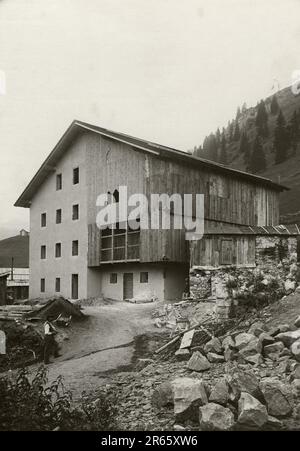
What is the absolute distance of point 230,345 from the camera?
36.2ft

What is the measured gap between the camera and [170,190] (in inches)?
1016

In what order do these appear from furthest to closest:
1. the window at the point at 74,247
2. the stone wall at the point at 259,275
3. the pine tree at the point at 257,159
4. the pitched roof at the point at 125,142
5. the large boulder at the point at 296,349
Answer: the pine tree at the point at 257,159, the window at the point at 74,247, the pitched roof at the point at 125,142, the stone wall at the point at 259,275, the large boulder at the point at 296,349

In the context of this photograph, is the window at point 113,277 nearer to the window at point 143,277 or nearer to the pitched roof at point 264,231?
the window at point 143,277

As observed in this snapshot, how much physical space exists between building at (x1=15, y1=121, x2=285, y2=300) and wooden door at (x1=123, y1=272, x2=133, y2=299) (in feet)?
0.20

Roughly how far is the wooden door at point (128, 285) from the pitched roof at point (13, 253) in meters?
24.7

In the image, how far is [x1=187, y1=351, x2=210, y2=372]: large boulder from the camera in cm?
1041

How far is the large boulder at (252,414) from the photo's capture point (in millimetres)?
7270

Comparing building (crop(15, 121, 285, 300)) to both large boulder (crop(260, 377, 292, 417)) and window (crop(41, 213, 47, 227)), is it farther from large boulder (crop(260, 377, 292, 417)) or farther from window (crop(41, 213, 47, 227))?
large boulder (crop(260, 377, 292, 417))

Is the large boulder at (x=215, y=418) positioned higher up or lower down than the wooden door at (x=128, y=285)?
lower down

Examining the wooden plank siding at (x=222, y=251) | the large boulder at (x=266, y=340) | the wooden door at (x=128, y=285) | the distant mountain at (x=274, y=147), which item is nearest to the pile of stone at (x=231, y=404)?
the large boulder at (x=266, y=340)

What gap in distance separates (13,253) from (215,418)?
149 ft

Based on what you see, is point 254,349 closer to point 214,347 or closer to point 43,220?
point 214,347

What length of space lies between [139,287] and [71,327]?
10.3 metres

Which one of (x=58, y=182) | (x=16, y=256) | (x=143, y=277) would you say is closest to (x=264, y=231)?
(x=143, y=277)
